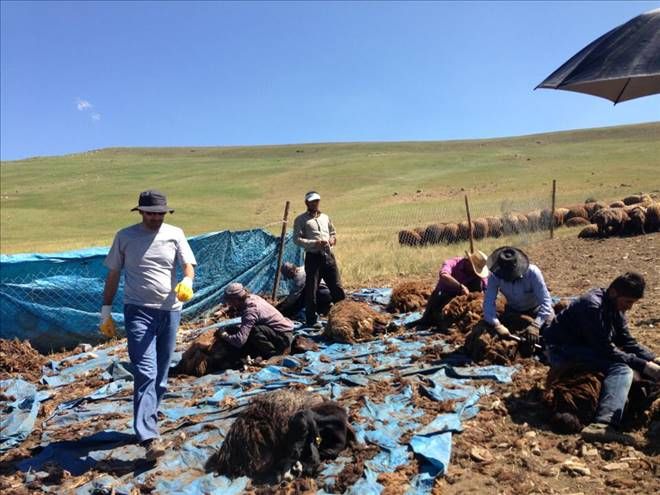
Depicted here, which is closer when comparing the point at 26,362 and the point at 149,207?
A: the point at 149,207

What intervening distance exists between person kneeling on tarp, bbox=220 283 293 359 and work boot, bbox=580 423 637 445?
3.57m

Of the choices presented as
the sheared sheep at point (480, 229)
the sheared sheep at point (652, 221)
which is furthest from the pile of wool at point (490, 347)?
the sheared sheep at point (480, 229)

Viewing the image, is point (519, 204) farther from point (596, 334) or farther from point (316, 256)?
point (596, 334)

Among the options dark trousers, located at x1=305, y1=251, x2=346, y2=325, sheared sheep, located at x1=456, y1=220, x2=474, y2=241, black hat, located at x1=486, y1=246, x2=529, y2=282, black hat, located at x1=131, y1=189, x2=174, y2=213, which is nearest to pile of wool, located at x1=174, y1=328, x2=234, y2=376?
dark trousers, located at x1=305, y1=251, x2=346, y2=325

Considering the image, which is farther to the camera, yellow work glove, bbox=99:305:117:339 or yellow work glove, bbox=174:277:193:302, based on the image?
yellow work glove, bbox=99:305:117:339

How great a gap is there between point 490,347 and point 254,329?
8.49 feet

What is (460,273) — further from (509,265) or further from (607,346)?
(607,346)

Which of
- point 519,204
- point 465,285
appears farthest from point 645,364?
point 519,204

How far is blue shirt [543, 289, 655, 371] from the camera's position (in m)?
4.27

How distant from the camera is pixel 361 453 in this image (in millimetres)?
4113

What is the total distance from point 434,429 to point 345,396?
109 centimetres

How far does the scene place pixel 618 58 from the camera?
4391 mm

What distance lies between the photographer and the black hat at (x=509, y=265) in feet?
18.2

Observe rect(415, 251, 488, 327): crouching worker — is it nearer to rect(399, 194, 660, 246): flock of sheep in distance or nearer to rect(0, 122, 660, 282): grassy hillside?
rect(0, 122, 660, 282): grassy hillside
